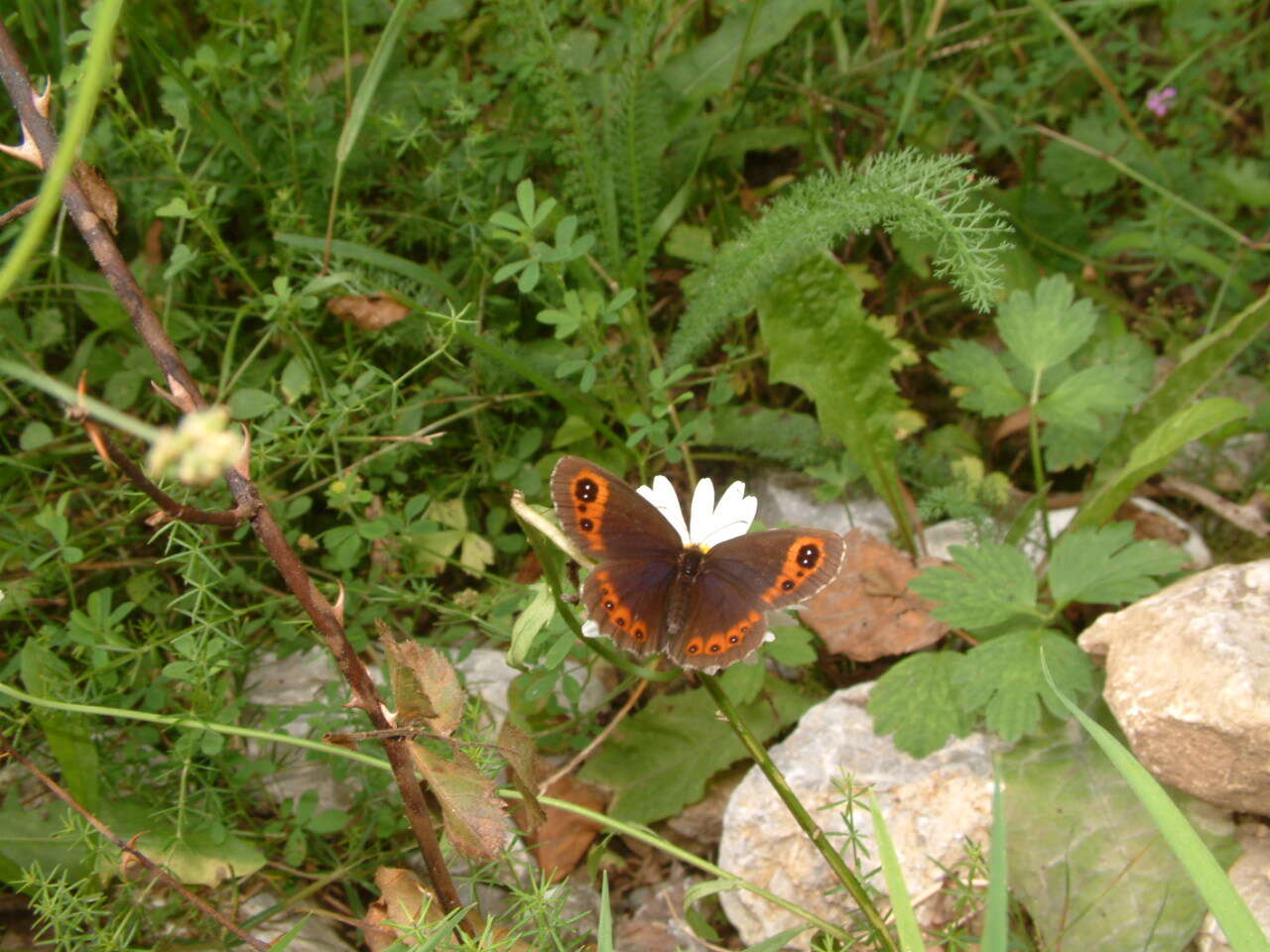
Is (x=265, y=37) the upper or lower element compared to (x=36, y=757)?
upper

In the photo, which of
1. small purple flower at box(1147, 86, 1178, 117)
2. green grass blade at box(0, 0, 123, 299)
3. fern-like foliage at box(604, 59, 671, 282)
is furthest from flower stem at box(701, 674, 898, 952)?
small purple flower at box(1147, 86, 1178, 117)

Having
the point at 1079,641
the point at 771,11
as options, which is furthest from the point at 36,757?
the point at 771,11

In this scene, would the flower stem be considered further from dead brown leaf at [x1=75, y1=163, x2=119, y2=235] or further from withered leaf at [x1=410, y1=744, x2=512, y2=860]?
dead brown leaf at [x1=75, y1=163, x2=119, y2=235]

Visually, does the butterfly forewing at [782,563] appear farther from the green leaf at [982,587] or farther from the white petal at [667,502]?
the green leaf at [982,587]

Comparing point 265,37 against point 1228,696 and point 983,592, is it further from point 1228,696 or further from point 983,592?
point 1228,696

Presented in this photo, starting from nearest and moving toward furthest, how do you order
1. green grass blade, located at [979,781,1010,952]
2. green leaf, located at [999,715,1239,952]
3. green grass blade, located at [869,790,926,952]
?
green grass blade, located at [979,781,1010,952], green grass blade, located at [869,790,926,952], green leaf, located at [999,715,1239,952]

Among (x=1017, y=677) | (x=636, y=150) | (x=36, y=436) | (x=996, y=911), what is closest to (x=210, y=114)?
(x=36, y=436)
